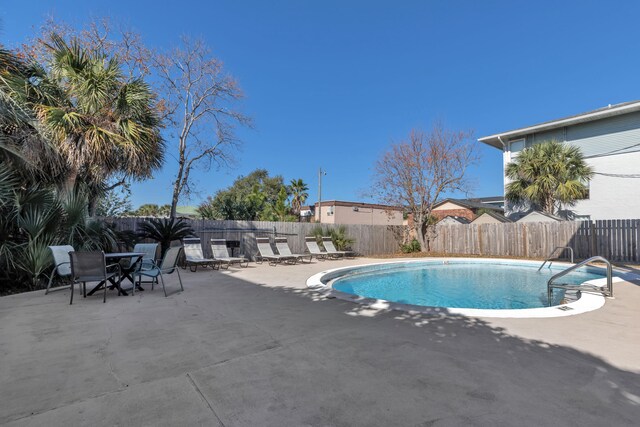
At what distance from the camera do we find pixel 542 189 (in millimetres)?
17953

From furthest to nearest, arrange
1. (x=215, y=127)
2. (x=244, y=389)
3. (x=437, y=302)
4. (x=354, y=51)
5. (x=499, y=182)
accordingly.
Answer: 1. (x=499, y=182)
2. (x=354, y=51)
3. (x=215, y=127)
4. (x=437, y=302)
5. (x=244, y=389)

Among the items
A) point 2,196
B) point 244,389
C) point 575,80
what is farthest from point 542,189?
point 2,196

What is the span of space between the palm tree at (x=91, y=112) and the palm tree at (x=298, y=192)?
1118 inches

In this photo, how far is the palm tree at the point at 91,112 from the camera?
26.1ft

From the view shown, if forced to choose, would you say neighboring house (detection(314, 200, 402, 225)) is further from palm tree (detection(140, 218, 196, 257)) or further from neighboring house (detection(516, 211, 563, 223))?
palm tree (detection(140, 218, 196, 257))

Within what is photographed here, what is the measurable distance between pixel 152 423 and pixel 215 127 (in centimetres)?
1488

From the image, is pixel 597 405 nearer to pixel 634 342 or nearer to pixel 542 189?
pixel 634 342

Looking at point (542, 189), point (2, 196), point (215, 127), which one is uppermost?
point (215, 127)

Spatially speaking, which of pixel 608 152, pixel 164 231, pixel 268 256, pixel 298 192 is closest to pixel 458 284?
pixel 268 256

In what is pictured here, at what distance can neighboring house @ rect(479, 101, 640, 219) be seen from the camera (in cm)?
1686

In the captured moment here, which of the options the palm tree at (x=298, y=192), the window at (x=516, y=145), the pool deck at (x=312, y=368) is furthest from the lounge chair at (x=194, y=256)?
the palm tree at (x=298, y=192)

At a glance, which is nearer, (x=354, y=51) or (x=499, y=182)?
(x=354, y=51)

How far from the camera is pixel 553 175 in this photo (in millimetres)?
17891

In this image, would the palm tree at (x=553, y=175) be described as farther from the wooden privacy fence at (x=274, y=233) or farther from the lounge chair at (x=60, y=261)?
the lounge chair at (x=60, y=261)
